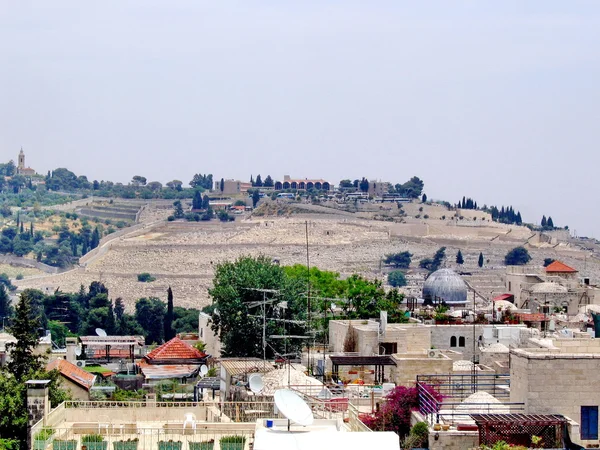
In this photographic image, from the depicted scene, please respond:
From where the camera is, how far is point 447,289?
190 feet

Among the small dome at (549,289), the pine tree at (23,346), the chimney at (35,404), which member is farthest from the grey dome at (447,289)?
the chimney at (35,404)

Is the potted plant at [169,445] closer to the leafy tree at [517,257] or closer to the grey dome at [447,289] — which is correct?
the grey dome at [447,289]

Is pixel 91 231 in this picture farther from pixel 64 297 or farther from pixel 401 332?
pixel 401 332

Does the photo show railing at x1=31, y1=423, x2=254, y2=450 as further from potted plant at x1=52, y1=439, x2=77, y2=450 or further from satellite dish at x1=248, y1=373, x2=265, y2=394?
satellite dish at x1=248, y1=373, x2=265, y2=394

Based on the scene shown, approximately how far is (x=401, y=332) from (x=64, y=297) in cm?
6506

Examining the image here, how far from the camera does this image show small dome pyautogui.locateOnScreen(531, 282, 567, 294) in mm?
55906

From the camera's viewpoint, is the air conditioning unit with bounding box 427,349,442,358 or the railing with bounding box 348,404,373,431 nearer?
the railing with bounding box 348,404,373,431

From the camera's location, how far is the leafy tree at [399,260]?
155000 millimetres

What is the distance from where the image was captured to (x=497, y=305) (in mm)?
52875

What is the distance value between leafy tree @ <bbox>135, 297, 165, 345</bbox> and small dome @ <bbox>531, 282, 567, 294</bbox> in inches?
1122

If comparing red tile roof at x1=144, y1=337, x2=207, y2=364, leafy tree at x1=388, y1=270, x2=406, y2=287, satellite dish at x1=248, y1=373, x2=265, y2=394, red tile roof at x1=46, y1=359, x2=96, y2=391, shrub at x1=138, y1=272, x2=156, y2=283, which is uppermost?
satellite dish at x1=248, y1=373, x2=265, y2=394

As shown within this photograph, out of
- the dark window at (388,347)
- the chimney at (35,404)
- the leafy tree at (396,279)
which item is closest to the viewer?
the chimney at (35,404)

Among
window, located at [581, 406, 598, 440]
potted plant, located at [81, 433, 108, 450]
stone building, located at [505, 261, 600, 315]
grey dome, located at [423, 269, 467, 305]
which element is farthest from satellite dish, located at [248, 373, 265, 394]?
grey dome, located at [423, 269, 467, 305]

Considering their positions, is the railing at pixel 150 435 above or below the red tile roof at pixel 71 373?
above
